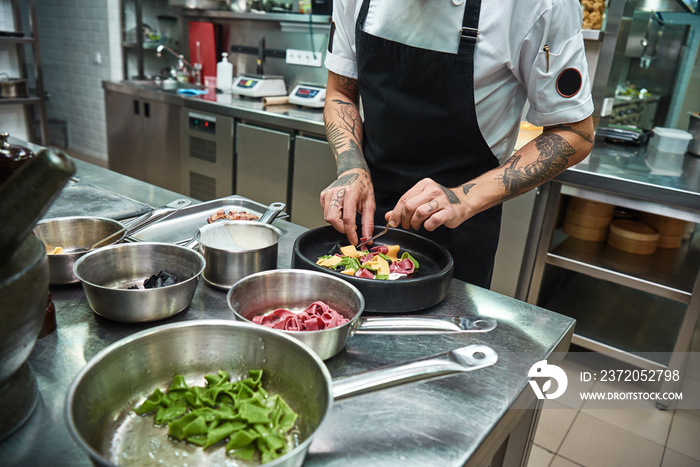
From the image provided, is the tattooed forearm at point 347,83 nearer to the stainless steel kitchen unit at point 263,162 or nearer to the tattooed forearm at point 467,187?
the tattooed forearm at point 467,187

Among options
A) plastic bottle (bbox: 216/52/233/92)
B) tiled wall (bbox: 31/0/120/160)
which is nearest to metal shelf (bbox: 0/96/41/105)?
tiled wall (bbox: 31/0/120/160)

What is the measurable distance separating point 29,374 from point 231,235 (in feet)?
2.08

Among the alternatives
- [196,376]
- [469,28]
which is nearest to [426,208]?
[469,28]

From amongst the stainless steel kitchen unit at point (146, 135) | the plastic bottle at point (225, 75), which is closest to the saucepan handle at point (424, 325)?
the stainless steel kitchen unit at point (146, 135)

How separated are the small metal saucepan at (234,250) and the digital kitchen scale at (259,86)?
10.2 feet

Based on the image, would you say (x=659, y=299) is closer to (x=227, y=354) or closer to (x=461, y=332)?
(x=461, y=332)

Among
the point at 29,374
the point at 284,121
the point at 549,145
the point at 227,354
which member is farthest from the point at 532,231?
the point at 29,374

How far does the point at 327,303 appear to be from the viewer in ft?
3.45

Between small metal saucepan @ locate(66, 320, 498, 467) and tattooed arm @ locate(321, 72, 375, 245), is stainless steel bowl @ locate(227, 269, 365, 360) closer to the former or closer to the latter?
small metal saucepan @ locate(66, 320, 498, 467)

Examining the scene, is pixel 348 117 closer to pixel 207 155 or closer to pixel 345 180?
pixel 345 180

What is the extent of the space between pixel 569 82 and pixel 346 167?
2.18 feet

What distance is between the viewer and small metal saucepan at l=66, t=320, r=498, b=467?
68 centimetres

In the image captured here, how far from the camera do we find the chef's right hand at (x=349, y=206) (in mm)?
1284

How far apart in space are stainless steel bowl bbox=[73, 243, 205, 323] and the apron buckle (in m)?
0.93
